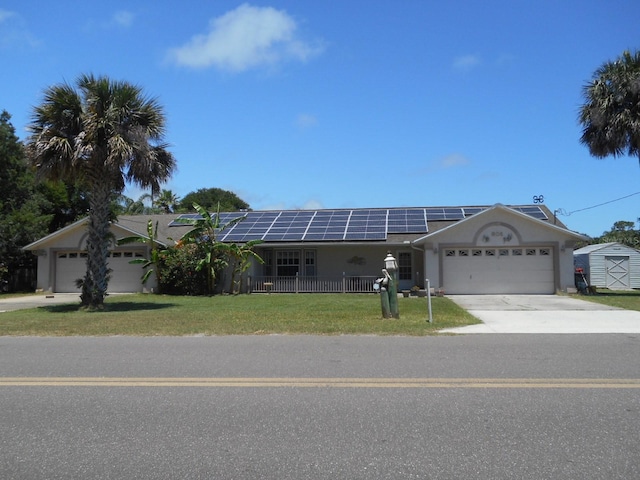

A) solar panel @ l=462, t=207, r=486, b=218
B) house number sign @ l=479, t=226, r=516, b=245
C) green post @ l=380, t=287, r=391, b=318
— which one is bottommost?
green post @ l=380, t=287, r=391, b=318

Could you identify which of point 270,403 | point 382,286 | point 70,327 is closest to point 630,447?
point 270,403

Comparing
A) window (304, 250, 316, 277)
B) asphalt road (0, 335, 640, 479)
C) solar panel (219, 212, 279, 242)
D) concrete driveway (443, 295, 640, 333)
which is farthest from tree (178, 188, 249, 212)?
asphalt road (0, 335, 640, 479)

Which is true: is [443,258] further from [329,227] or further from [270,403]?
[270,403]

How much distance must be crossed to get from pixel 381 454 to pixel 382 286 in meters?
9.81

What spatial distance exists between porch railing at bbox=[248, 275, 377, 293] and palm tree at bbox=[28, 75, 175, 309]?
9385 millimetres

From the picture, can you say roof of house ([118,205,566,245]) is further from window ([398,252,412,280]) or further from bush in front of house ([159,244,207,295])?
bush in front of house ([159,244,207,295])

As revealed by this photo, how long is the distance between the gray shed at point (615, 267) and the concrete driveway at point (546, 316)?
1433 cm

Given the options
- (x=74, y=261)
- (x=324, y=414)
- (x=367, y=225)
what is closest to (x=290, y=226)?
(x=367, y=225)

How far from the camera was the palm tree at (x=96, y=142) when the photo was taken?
18156mm

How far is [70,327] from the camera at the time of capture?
1374 cm

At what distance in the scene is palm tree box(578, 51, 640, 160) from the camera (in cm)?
2256

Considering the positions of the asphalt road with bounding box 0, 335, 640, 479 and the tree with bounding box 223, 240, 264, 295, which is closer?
the asphalt road with bounding box 0, 335, 640, 479

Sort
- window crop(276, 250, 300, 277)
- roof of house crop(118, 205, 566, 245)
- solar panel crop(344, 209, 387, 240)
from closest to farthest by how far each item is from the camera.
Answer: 1. solar panel crop(344, 209, 387, 240)
2. roof of house crop(118, 205, 566, 245)
3. window crop(276, 250, 300, 277)

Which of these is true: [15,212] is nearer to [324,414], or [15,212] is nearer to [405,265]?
[405,265]
